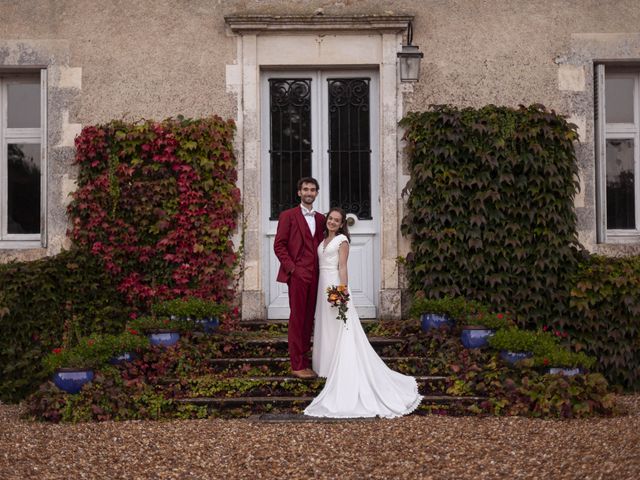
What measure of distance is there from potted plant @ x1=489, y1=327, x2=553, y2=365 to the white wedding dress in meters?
0.86

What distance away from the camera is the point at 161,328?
7301 mm

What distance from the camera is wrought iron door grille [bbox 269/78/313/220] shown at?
28.3 ft

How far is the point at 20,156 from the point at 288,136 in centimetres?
289

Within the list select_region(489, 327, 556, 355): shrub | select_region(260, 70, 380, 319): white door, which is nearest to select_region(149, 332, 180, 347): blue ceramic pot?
select_region(260, 70, 380, 319): white door

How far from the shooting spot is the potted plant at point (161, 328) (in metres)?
7.25

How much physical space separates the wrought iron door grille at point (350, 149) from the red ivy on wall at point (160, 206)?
3.54ft

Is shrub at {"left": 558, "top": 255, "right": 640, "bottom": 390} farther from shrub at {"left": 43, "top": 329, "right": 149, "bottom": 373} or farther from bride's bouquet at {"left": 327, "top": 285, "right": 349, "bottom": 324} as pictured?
shrub at {"left": 43, "top": 329, "right": 149, "bottom": 373}

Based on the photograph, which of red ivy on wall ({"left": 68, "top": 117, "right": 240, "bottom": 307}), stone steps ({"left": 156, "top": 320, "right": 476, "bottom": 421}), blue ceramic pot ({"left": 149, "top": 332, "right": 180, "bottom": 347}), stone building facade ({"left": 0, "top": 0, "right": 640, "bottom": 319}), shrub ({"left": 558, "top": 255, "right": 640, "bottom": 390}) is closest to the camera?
stone steps ({"left": 156, "top": 320, "right": 476, "bottom": 421})

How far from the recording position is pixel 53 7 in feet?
27.8

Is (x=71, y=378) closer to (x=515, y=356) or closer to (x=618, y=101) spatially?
(x=515, y=356)

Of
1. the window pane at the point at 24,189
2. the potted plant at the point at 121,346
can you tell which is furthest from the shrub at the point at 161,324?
the window pane at the point at 24,189

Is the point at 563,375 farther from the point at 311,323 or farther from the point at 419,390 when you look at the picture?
the point at 311,323

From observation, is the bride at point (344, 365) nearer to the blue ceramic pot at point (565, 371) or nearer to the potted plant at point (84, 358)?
the blue ceramic pot at point (565, 371)

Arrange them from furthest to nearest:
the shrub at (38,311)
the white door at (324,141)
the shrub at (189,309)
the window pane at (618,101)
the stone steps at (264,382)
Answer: the window pane at (618,101)
the white door at (324,141)
the shrub at (189,309)
the shrub at (38,311)
the stone steps at (264,382)
